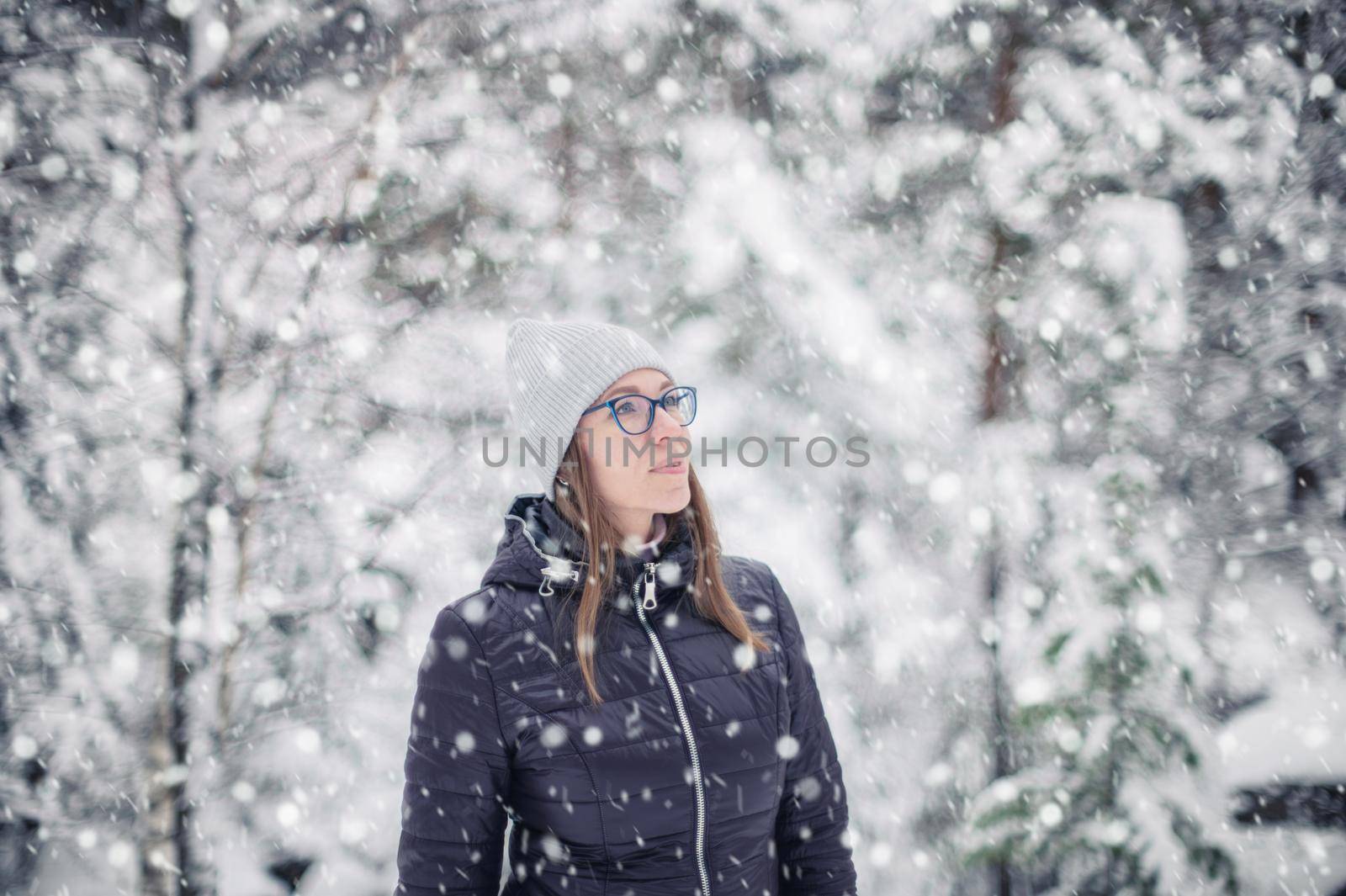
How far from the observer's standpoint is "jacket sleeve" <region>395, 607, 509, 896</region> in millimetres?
1466

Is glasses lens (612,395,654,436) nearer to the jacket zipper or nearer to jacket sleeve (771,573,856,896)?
the jacket zipper

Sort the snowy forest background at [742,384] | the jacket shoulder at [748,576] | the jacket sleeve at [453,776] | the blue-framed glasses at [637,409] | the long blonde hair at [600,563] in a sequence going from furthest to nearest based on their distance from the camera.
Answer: the snowy forest background at [742,384], the jacket shoulder at [748,576], the blue-framed glasses at [637,409], the long blonde hair at [600,563], the jacket sleeve at [453,776]

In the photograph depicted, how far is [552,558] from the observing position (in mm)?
1643

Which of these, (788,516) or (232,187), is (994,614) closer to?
(788,516)

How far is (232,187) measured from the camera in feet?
8.98

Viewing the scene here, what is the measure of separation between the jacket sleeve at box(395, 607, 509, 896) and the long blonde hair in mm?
249

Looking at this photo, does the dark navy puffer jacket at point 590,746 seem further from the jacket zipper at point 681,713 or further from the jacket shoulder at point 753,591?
the jacket shoulder at point 753,591

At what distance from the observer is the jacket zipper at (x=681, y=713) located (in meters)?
1.56

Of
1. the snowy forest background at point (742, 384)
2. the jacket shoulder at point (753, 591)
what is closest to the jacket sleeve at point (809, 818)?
the jacket shoulder at point (753, 591)

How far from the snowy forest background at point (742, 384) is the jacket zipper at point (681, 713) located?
1357 mm

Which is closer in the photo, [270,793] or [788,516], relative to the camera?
[270,793]

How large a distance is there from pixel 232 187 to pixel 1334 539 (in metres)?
4.78

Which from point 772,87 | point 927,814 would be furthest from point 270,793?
point 772,87

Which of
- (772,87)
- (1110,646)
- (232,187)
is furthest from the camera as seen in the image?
(772,87)
